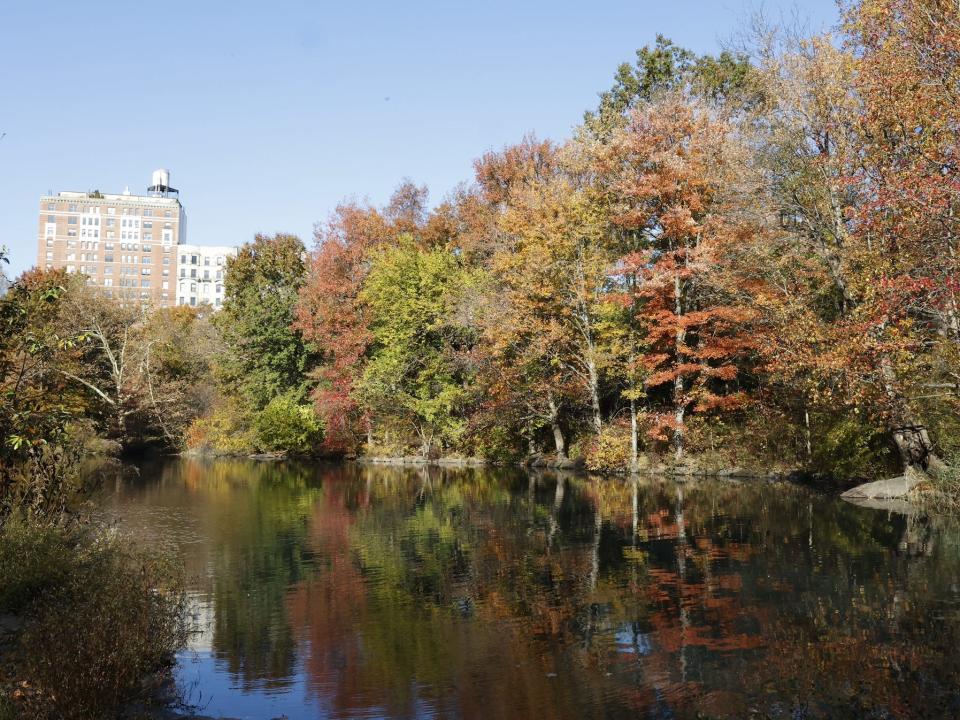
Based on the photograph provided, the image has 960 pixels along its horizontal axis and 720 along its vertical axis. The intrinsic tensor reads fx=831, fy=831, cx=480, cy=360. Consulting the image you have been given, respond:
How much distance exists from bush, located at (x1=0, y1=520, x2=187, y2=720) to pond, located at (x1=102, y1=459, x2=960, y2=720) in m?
1.13

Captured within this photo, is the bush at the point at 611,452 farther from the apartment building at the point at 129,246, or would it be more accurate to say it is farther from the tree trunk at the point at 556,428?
the apartment building at the point at 129,246

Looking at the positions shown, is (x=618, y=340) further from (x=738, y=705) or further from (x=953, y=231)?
(x=738, y=705)

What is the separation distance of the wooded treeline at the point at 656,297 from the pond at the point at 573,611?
5.31 m

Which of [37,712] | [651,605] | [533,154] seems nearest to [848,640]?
[651,605]

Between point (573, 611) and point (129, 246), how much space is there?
166 meters

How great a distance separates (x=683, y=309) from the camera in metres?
38.9

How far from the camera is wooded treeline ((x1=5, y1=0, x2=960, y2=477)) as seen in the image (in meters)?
21.4

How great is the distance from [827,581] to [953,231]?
32.3ft

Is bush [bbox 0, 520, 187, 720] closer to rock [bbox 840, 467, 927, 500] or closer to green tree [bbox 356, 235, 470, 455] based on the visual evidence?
rock [bbox 840, 467, 927, 500]

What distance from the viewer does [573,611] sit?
1300 cm

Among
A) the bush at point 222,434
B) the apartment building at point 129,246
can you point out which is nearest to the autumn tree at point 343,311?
the bush at point 222,434

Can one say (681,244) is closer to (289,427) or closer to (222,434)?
(289,427)

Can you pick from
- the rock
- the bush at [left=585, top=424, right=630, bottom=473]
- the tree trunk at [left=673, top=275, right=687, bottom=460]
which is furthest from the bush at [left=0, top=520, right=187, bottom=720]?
the tree trunk at [left=673, top=275, right=687, bottom=460]

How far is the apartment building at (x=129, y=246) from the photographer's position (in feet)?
522
